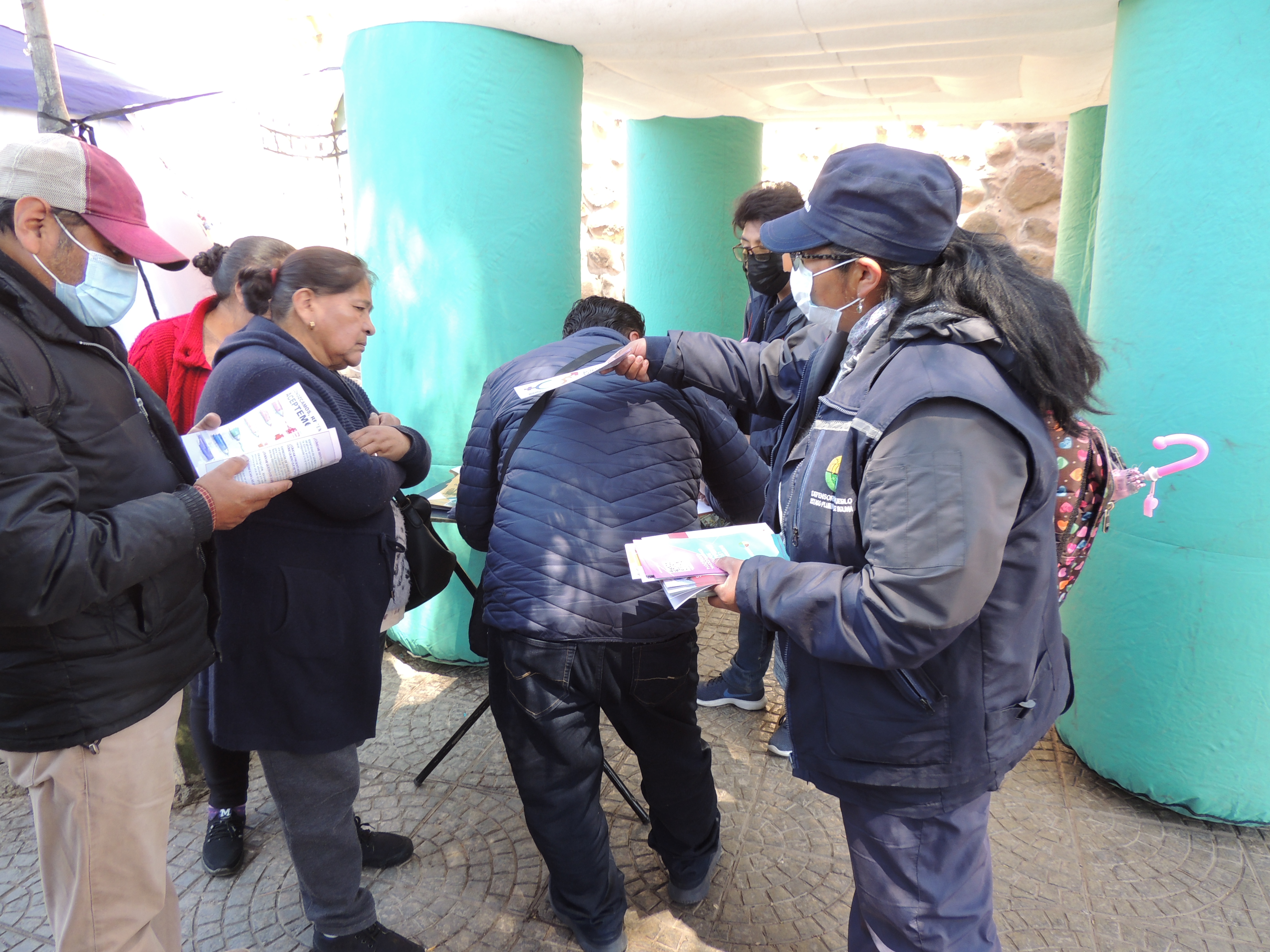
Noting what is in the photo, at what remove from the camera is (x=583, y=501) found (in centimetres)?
215

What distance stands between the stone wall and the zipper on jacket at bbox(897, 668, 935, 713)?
4.19 meters

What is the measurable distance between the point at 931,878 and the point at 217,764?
2.30m

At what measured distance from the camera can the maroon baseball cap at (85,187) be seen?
5.01ft

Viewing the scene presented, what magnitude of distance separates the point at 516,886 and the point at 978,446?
6.80 feet

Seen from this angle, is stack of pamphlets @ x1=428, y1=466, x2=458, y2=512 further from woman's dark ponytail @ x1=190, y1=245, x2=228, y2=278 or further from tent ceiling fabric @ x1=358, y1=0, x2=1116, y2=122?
tent ceiling fabric @ x1=358, y1=0, x2=1116, y2=122

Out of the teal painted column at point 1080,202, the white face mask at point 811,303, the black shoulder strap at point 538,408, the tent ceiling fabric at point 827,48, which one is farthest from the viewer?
the teal painted column at point 1080,202

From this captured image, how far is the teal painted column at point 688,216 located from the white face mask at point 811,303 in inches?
127

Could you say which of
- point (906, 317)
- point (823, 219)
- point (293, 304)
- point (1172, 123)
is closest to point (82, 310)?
point (293, 304)

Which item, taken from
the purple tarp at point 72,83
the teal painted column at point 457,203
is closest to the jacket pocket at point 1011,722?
the teal painted column at point 457,203

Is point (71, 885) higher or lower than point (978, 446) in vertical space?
lower

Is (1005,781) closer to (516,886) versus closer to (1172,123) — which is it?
(516,886)

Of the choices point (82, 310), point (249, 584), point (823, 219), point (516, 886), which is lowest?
point (516, 886)

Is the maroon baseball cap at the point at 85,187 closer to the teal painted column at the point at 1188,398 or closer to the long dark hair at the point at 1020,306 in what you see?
the long dark hair at the point at 1020,306

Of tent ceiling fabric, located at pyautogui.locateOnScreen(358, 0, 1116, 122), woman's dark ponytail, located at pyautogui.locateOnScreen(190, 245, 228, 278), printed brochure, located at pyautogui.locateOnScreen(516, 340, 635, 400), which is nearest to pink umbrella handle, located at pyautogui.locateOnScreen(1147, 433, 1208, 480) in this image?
printed brochure, located at pyautogui.locateOnScreen(516, 340, 635, 400)
